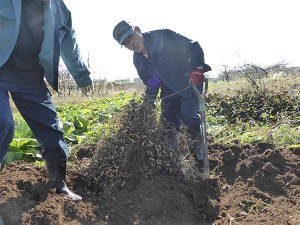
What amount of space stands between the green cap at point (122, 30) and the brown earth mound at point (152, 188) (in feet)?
2.69

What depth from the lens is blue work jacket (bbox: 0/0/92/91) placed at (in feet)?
8.14

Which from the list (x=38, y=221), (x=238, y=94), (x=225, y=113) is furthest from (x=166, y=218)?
(x=238, y=94)

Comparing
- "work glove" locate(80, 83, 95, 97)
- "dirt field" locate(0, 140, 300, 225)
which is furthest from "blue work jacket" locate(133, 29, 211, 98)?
"dirt field" locate(0, 140, 300, 225)

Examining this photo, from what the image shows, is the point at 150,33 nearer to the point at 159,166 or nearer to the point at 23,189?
the point at 159,166

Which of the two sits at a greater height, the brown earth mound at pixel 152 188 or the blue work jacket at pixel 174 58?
the blue work jacket at pixel 174 58

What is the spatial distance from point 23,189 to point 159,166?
1206mm

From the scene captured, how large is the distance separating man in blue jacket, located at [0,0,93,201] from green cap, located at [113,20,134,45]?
1.85 ft

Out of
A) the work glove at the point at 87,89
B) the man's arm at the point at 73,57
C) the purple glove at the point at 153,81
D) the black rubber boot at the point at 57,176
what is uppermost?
the man's arm at the point at 73,57

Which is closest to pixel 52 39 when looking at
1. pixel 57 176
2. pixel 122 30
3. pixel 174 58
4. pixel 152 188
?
pixel 122 30

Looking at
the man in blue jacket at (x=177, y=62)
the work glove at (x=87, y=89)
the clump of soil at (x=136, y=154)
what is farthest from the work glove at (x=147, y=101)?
Answer: the work glove at (x=87, y=89)

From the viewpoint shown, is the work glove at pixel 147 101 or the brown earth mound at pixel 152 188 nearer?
the brown earth mound at pixel 152 188

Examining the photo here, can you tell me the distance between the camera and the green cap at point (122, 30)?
3467 millimetres

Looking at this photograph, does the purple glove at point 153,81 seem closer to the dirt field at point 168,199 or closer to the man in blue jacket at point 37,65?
the man in blue jacket at point 37,65

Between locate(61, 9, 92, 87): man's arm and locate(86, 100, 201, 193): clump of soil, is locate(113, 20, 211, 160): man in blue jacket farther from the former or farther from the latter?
locate(61, 9, 92, 87): man's arm
